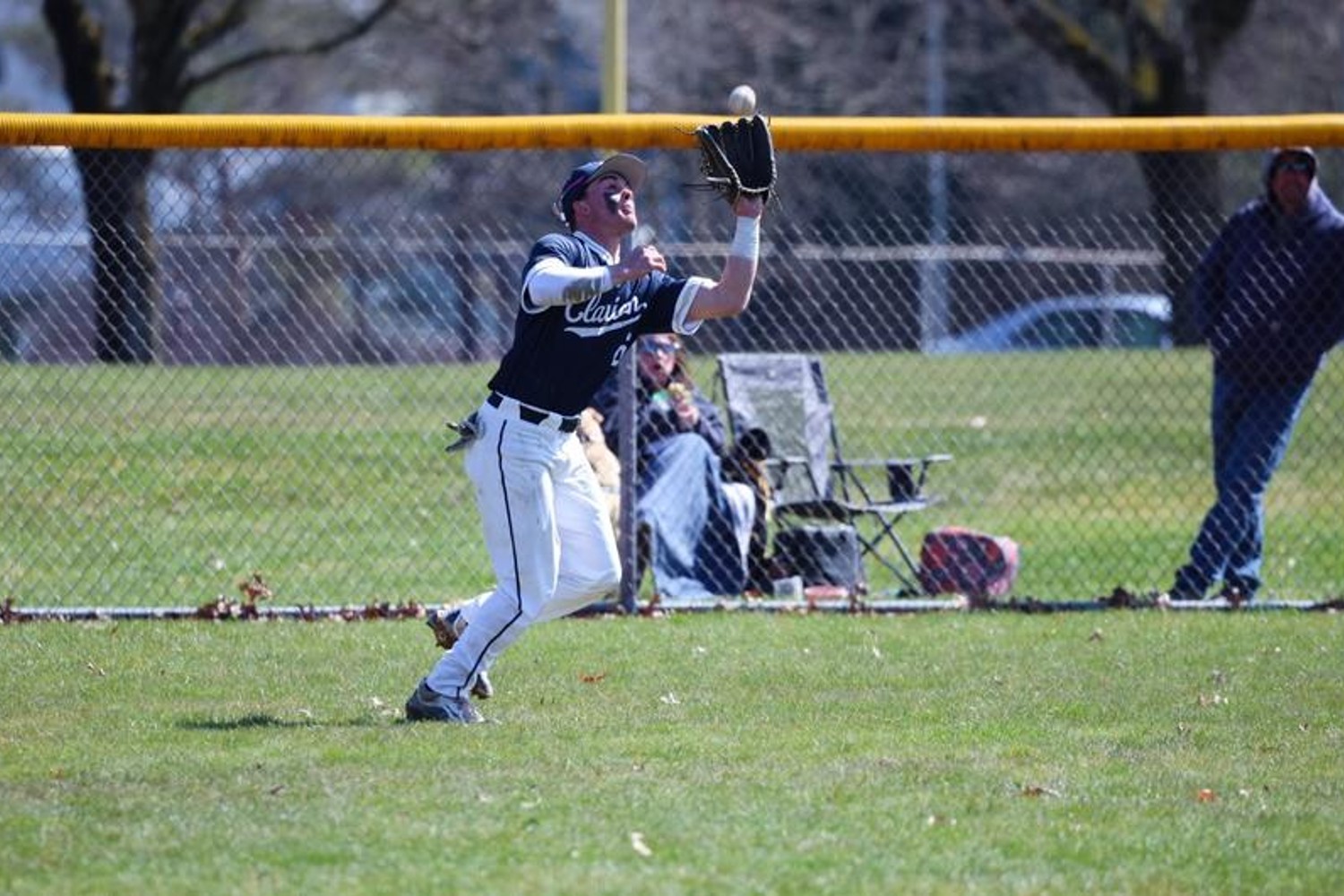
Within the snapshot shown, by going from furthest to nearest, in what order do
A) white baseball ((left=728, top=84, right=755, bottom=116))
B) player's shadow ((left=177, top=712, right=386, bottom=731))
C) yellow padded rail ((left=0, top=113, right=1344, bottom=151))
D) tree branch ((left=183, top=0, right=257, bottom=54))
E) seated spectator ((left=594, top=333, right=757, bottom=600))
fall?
tree branch ((left=183, top=0, right=257, bottom=54)), seated spectator ((left=594, top=333, right=757, bottom=600)), yellow padded rail ((left=0, top=113, right=1344, bottom=151)), white baseball ((left=728, top=84, right=755, bottom=116)), player's shadow ((left=177, top=712, right=386, bottom=731))

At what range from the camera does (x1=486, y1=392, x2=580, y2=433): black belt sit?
7098 millimetres

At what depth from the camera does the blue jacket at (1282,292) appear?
10.4 metres

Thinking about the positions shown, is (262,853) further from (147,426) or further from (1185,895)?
(147,426)

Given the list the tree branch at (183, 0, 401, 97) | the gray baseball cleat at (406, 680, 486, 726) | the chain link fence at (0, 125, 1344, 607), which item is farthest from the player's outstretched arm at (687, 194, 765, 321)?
the tree branch at (183, 0, 401, 97)

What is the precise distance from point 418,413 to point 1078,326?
31.8 feet

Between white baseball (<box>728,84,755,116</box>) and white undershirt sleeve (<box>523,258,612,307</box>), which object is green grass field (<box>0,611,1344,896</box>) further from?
white baseball (<box>728,84,755,116</box>)

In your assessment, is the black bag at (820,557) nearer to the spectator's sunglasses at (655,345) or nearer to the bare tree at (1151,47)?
the spectator's sunglasses at (655,345)

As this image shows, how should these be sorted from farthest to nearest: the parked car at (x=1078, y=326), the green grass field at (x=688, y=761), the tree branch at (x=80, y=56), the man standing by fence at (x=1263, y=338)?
the tree branch at (x=80, y=56), the parked car at (x=1078, y=326), the man standing by fence at (x=1263, y=338), the green grass field at (x=688, y=761)

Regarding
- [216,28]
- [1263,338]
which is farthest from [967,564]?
[216,28]

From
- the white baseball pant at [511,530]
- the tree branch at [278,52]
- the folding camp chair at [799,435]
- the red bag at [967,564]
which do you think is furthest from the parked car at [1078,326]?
the white baseball pant at [511,530]

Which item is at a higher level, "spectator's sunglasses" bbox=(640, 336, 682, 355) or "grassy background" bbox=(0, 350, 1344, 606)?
"spectator's sunglasses" bbox=(640, 336, 682, 355)

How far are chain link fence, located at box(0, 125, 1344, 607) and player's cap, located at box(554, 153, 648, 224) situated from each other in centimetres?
288

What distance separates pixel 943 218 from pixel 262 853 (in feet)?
79.8

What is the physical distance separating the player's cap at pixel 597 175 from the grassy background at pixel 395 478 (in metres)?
3.25
